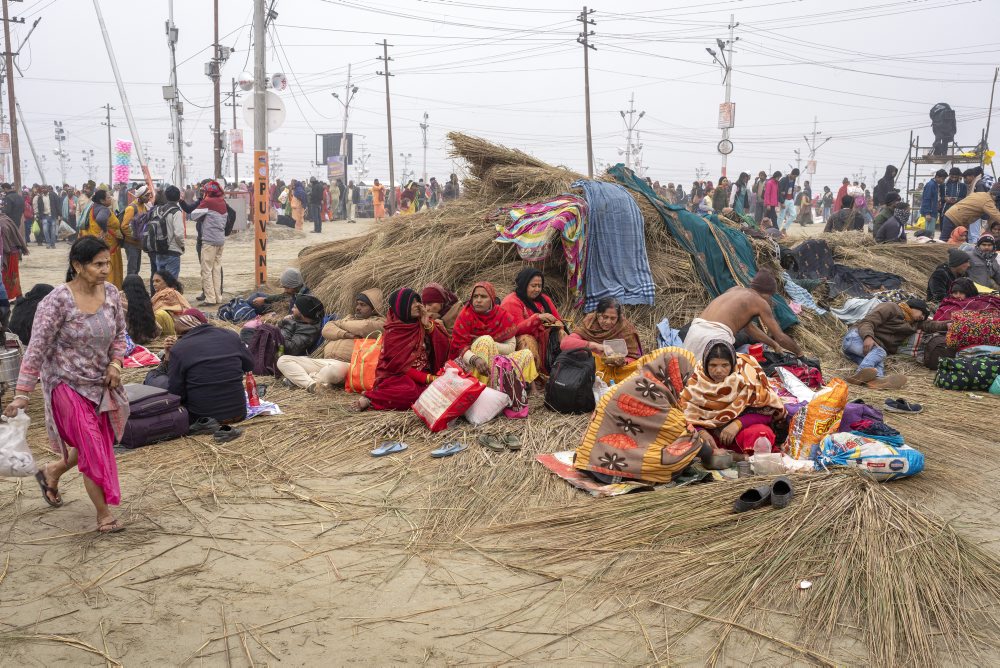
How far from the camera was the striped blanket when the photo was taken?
805 cm

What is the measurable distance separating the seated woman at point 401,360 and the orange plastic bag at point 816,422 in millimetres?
2643

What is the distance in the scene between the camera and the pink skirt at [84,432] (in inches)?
158

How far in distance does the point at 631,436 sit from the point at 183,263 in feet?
48.0

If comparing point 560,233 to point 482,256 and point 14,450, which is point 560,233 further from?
point 14,450

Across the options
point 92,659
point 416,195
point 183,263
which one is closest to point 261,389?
point 92,659

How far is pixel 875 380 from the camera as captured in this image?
724 cm

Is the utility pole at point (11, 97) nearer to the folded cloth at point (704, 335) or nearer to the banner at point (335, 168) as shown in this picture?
the banner at point (335, 168)

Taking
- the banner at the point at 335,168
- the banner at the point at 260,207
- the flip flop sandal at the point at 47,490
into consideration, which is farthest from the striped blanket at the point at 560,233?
the banner at the point at 335,168

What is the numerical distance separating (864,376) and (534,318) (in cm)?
293

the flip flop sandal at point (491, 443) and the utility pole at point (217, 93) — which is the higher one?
the utility pole at point (217, 93)

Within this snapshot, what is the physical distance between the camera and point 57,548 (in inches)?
159

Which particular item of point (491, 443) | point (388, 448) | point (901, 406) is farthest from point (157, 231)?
point (901, 406)

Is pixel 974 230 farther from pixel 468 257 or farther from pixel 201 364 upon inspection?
pixel 201 364

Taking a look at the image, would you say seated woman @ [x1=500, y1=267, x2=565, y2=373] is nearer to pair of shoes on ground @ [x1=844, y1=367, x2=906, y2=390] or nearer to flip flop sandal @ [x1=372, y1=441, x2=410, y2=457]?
flip flop sandal @ [x1=372, y1=441, x2=410, y2=457]
